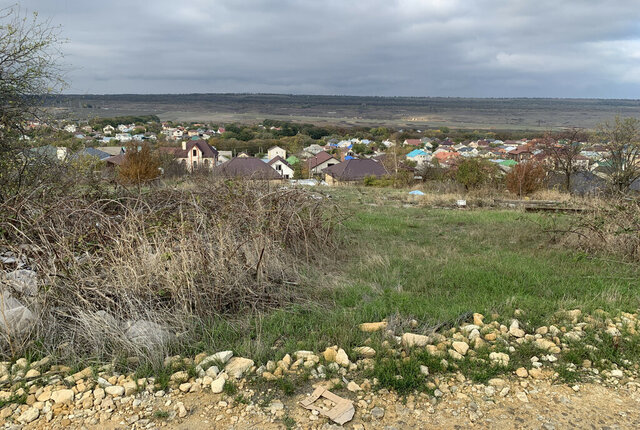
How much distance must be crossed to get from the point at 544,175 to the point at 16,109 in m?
20.2

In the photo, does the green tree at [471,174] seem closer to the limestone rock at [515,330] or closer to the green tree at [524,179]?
the green tree at [524,179]

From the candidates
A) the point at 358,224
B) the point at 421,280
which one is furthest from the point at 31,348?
the point at 358,224

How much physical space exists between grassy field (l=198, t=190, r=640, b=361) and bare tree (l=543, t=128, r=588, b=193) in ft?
54.4

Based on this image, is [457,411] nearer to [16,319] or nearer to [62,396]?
[62,396]

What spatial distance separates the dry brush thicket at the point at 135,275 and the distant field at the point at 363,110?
412 feet

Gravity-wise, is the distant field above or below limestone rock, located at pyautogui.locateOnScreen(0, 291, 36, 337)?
above

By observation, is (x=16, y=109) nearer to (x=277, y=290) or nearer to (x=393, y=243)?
(x=277, y=290)

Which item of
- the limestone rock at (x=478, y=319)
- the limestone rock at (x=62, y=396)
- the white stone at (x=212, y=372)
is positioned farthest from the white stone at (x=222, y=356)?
the limestone rock at (x=478, y=319)

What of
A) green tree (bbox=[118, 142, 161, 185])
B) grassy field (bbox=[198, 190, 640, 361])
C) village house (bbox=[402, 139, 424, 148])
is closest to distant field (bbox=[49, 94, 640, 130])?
village house (bbox=[402, 139, 424, 148])

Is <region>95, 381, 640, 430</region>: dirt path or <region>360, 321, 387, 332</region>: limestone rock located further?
<region>360, 321, 387, 332</region>: limestone rock

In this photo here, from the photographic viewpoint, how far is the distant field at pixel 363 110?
13538cm

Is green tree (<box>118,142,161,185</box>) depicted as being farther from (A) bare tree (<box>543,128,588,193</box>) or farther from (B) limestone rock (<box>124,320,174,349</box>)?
(A) bare tree (<box>543,128,588,193</box>)

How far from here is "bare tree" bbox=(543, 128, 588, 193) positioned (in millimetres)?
22812

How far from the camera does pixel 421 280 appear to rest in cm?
534
